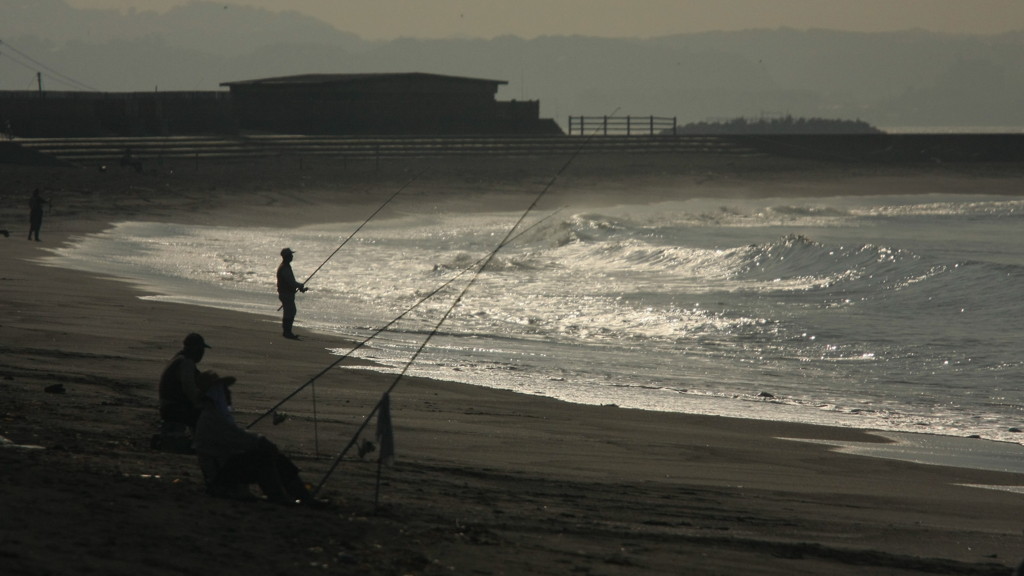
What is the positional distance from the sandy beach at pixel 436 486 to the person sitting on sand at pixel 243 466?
119mm

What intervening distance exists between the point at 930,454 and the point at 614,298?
940cm

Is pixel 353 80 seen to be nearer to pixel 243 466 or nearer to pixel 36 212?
pixel 36 212

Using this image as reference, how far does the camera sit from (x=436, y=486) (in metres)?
6.30

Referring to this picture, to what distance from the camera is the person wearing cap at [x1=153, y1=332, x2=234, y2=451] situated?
6.48 metres

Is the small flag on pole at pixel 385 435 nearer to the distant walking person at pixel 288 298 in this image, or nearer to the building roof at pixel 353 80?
the distant walking person at pixel 288 298

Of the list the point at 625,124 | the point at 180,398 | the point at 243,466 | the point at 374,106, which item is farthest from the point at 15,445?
the point at 625,124

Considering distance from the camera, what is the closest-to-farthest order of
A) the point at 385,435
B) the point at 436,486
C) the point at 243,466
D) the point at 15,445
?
the point at 385,435 → the point at 243,466 → the point at 15,445 → the point at 436,486

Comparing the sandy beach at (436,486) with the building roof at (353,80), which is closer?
the sandy beach at (436,486)

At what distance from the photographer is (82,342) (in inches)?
408

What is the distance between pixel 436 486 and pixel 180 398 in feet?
4.78

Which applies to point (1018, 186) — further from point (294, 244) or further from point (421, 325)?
point (421, 325)

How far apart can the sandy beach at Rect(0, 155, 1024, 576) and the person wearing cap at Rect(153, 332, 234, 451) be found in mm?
114

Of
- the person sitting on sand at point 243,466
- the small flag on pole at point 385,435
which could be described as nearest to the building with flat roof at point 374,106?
the person sitting on sand at point 243,466

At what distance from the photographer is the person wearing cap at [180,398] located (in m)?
6.48
